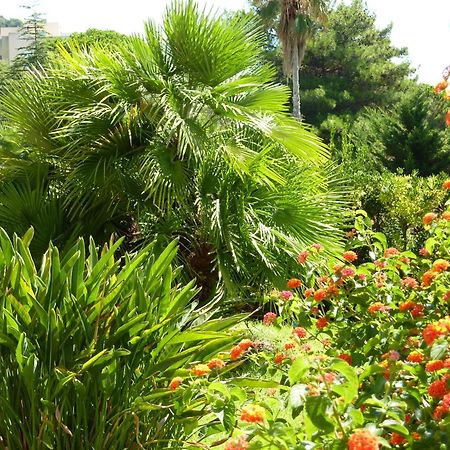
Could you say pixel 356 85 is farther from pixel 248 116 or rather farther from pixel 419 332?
pixel 419 332

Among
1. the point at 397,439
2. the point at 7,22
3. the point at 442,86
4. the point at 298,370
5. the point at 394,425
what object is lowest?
the point at 397,439

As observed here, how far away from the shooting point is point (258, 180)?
5.96 metres

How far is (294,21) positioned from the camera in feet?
67.8

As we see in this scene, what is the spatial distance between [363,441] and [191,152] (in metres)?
4.73

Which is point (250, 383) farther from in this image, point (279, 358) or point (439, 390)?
point (439, 390)

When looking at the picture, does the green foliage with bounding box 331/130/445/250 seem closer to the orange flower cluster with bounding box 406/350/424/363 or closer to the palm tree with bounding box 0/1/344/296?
the palm tree with bounding box 0/1/344/296

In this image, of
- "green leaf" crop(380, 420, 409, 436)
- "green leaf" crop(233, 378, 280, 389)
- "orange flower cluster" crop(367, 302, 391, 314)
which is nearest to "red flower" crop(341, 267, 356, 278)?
"orange flower cluster" crop(367, 302, 391, 314)

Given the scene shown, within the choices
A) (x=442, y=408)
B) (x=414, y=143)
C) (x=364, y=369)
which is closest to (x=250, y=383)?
(x=364, y=369)

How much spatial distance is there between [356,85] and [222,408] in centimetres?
3126

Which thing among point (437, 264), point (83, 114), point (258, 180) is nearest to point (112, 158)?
point (83, 114)

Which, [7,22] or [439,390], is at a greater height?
[7,22]

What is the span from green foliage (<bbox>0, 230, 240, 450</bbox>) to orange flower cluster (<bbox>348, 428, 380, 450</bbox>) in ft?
3.30

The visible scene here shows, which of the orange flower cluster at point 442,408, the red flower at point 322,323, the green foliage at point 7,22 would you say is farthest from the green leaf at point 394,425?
the green foliage at point 7,22

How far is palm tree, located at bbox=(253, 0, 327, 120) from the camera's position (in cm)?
2039
